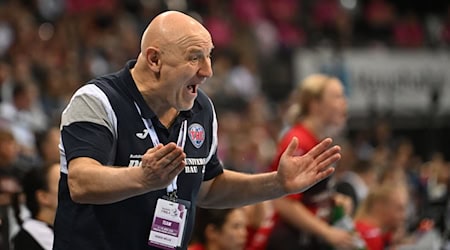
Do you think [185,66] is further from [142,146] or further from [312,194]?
[312,194]

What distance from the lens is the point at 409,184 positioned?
10.5 metres

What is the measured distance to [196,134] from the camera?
3.80 m

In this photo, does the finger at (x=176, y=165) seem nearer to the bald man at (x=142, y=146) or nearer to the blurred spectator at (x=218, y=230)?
the bald man at (x=142, y=146)

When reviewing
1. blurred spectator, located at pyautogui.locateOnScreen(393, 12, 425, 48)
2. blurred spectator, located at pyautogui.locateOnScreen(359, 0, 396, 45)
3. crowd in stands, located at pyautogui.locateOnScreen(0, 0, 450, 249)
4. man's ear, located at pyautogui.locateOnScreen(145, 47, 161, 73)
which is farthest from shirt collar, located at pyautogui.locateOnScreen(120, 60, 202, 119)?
blurred spectator, located at pyautogui.locateOnScreen(393, 12, 425, 48)

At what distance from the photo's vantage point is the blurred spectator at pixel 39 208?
15.6 feet

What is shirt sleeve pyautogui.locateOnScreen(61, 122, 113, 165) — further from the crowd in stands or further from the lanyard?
the crowd in stands

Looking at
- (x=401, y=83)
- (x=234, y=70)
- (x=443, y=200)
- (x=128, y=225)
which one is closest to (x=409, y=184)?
(x=443, y=200)

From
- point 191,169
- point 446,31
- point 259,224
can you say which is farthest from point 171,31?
point 446,31

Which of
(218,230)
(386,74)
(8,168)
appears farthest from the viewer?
(386,74)

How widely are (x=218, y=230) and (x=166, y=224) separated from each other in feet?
6.09

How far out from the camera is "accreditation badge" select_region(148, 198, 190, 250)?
3596 mm

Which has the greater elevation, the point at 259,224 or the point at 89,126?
the point at 89,126

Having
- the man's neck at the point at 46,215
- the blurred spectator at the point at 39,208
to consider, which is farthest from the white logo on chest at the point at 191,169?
the man's neck at the point at 46,215

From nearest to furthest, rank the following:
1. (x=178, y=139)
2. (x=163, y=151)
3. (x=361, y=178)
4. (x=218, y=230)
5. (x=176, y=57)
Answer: (x=163, y=151) → (x=176, y=57) → (x=178, y=139) → (x=218, y=230) → (x=361, y=178)
